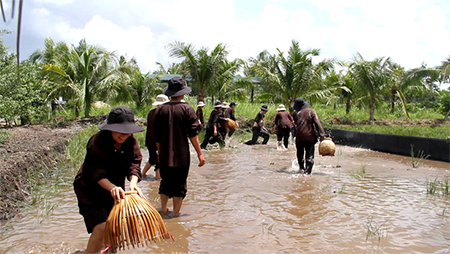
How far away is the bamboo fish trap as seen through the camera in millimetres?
3129

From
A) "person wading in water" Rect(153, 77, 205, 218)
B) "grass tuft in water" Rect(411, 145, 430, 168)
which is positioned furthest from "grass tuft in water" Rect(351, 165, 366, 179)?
"person wading in water" Rect(153, 77, 205, 218)

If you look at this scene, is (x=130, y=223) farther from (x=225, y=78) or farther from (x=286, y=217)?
(x=225, y=78)

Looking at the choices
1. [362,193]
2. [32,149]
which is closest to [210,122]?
[32,149]

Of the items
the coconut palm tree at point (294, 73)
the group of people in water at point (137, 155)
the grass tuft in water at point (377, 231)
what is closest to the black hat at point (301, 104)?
the group of people in water at point (137, 155)

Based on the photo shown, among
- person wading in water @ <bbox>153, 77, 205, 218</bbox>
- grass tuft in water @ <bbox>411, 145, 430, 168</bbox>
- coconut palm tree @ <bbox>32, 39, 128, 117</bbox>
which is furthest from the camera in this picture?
coconut palm tree @ <bbox>32, 39, 128, 117</bbox>

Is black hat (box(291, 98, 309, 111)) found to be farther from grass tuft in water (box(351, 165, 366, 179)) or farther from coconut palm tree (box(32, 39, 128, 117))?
coconut palm tree (box(32, 39, 128, 117))

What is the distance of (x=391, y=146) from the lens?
1255 centimetres

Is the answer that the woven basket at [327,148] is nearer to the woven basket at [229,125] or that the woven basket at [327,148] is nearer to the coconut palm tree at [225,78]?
the woven basket at [229,125]

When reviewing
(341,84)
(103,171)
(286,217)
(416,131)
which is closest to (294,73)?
(416,131)

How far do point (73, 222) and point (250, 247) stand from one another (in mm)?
2349

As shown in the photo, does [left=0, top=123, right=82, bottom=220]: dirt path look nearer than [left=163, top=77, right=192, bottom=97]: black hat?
No

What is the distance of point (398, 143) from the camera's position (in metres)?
12.2

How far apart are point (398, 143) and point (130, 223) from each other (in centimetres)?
1081

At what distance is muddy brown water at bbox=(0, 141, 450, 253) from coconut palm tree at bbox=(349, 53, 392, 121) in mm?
14163
